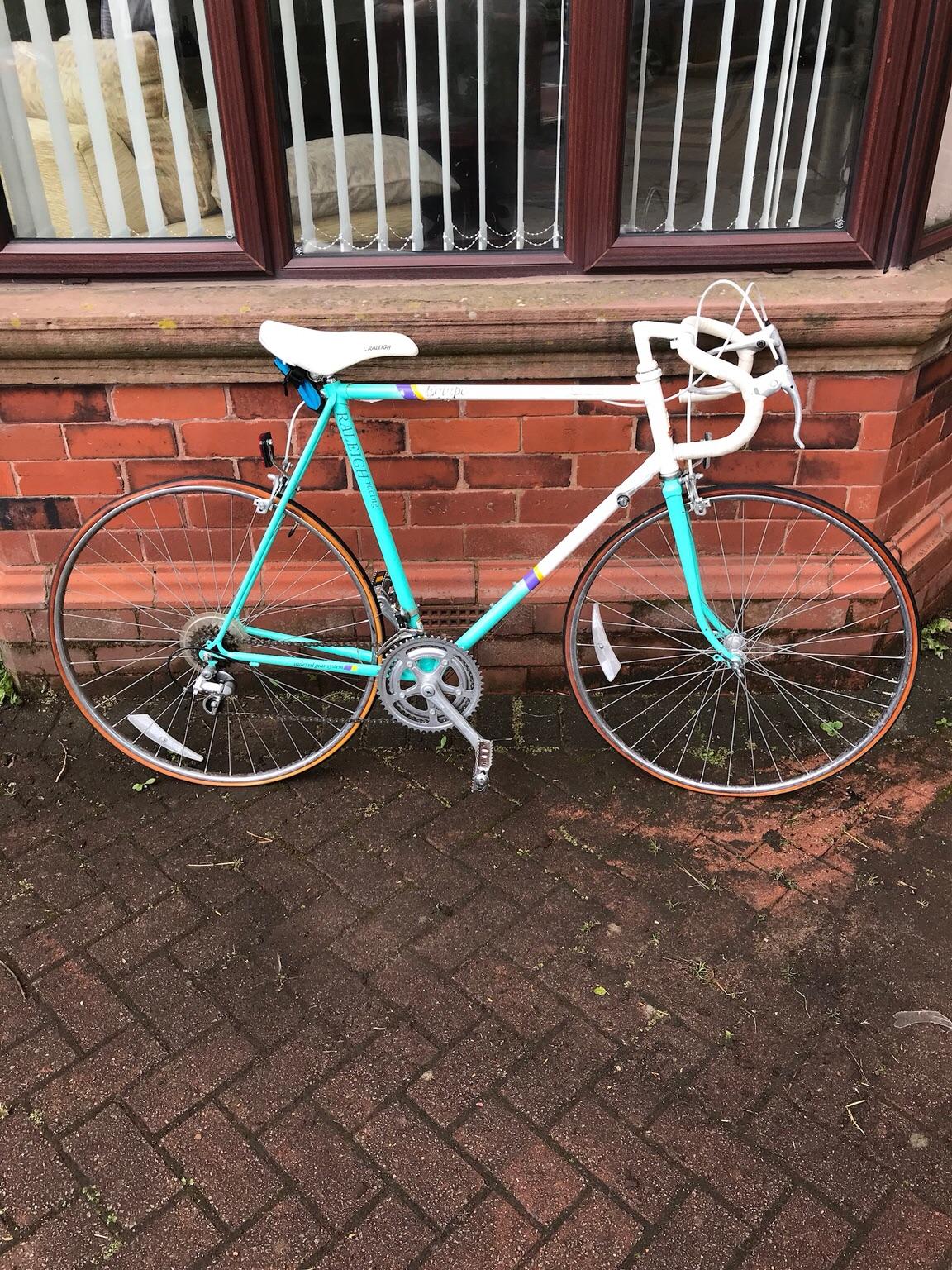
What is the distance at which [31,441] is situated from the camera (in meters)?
3.13

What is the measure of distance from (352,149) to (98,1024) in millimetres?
2512

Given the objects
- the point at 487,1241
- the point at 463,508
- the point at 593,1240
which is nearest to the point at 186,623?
the point at 463,508

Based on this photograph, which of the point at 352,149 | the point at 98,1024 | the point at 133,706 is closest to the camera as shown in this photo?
the point at 98,1024

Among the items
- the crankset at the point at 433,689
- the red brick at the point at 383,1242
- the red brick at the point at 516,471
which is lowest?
the red brick at the point at 383,1242

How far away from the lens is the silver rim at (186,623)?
3242mm

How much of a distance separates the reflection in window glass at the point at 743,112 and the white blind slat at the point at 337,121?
833mm

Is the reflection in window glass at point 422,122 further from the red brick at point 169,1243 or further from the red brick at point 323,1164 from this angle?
the red brick at point 169,1243

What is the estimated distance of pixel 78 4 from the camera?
111 inches

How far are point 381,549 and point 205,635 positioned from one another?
1.98 feet

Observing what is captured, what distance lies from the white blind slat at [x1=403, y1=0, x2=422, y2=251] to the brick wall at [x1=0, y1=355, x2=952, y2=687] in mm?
567

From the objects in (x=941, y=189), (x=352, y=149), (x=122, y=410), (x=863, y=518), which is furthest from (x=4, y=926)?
(x=941, y=189)

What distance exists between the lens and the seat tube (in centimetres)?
274

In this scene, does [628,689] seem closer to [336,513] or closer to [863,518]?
[863,518]

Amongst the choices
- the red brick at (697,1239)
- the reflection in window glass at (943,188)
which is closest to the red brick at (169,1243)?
the red brick at (697,1239)
